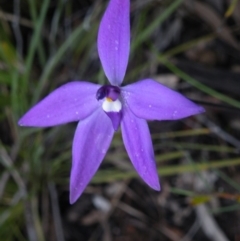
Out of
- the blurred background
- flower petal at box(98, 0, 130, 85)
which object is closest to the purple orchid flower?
flower petal at box(98, 0, 130, 85)

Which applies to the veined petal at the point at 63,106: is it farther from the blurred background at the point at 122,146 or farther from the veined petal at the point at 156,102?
A: the blurred background at the point at 122,146

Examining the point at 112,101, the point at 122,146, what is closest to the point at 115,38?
the point at 112,101

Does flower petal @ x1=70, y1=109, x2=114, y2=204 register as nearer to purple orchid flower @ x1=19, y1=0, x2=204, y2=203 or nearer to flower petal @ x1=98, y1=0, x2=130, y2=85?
purple orchid flower @ x1=19, y1=0, x2=204, y2=203

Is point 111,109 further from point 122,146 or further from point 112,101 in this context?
point 122,146

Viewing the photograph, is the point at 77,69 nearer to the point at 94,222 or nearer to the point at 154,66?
the point at 154,66

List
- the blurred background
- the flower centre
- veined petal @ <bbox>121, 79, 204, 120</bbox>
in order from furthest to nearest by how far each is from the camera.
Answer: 1. the blurred background
2. the flower centre
3. veined petal @ <bbox>121, 79, 204, 120</bbox>

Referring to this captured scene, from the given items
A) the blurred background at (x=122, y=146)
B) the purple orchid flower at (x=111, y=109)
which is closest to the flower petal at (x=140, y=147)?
the purple orchid flower at (x=111, y=109)

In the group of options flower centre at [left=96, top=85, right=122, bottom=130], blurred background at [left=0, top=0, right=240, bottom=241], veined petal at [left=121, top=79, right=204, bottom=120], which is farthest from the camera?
blurred background at [left=0, top=0, right=240, bottom=241]
